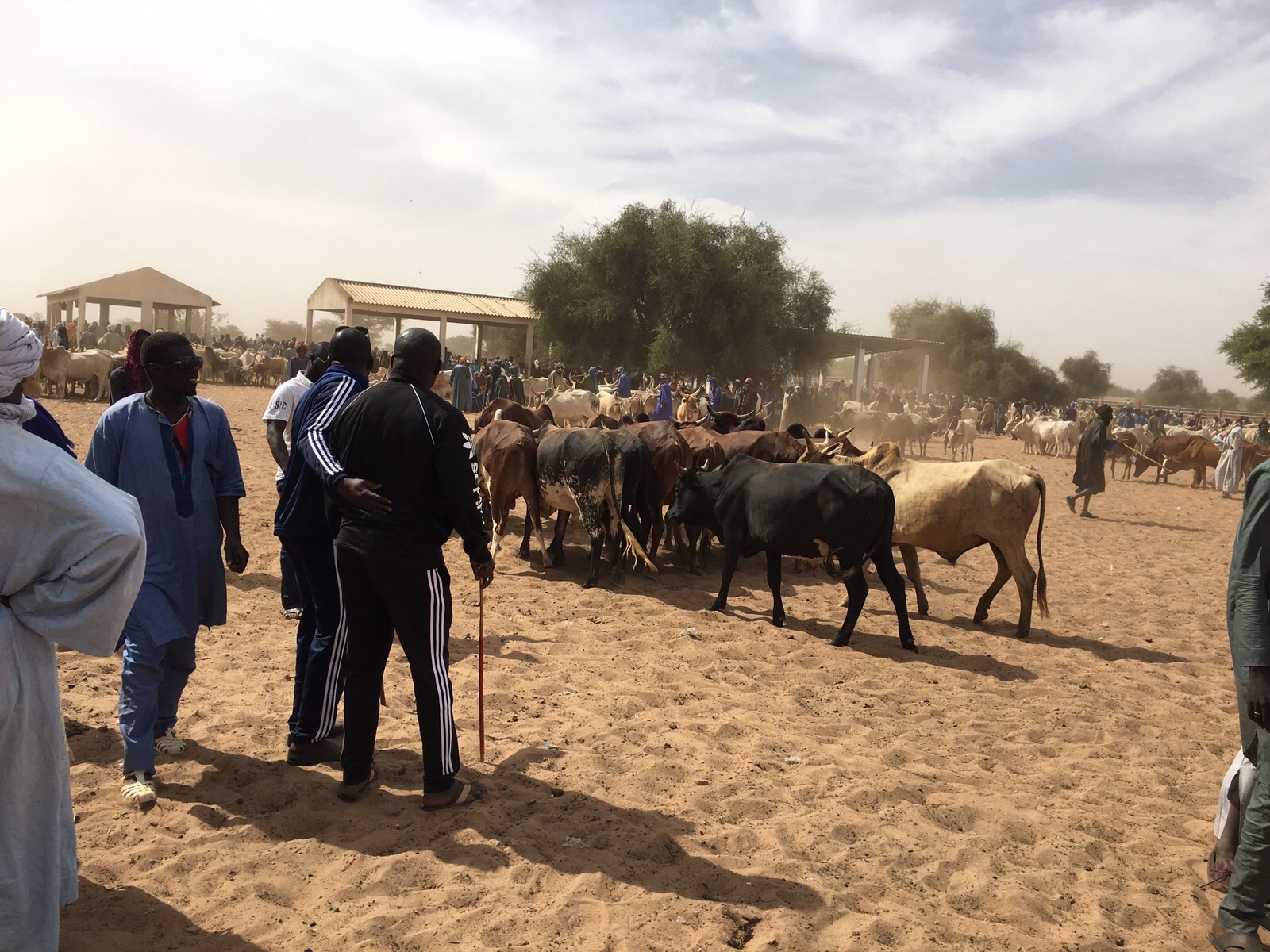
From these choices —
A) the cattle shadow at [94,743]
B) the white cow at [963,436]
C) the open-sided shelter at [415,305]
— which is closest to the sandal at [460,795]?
the cattle shadow at [94,743]

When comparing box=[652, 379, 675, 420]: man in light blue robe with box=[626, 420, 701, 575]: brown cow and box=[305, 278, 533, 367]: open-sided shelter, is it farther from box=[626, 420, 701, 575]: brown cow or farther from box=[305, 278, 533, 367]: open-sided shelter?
box=[305, 278, 533, 367]: open-sided shelter

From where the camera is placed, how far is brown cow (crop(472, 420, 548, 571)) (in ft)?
30.4

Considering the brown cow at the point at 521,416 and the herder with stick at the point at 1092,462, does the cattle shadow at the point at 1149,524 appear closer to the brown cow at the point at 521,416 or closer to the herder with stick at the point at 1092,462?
the herder with stick at the point at 1092,462

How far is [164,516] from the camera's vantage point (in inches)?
159

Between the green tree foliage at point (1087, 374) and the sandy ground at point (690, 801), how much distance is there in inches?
2995

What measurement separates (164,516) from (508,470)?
529 centimetres

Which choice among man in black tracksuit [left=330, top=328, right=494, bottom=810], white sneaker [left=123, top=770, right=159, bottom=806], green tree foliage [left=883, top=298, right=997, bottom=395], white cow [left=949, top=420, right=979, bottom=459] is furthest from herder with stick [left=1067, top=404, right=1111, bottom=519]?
green tree foliage [left=883, top=298, right=997, bottom=395]

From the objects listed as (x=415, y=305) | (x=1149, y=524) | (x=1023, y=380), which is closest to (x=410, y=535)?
(x=1149, y=524)

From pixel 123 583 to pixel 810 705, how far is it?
447 cm

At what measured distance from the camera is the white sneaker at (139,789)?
3961mm

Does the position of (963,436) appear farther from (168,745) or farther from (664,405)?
(168,745)

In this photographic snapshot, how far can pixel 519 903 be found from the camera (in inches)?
135

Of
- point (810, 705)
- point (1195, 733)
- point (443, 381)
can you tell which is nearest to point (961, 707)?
point (810, 705)

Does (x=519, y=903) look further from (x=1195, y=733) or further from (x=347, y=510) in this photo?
(x=1195, y=733)
